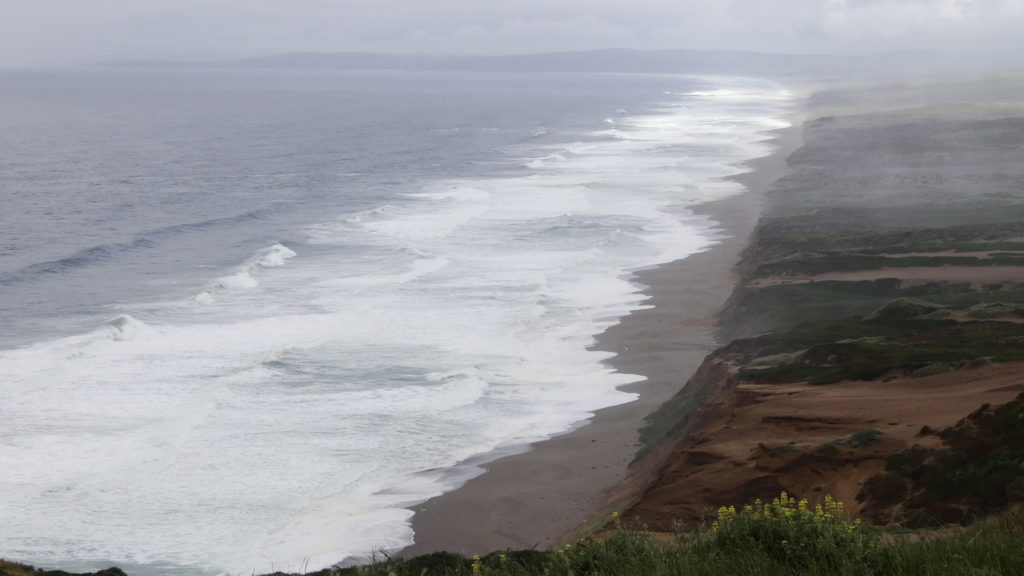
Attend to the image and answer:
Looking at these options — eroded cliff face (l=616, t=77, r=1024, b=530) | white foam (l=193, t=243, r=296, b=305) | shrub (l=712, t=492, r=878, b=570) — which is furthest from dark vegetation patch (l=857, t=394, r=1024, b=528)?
white foam (l=193, t=243, r=296, b=305)

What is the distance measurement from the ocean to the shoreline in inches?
23.1

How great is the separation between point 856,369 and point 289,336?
1593 centimetres

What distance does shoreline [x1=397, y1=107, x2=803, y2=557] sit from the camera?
1623 cm

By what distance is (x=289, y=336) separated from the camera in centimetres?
2838

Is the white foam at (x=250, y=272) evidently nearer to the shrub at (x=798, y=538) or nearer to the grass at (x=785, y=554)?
the grass at (x=785, y=554)

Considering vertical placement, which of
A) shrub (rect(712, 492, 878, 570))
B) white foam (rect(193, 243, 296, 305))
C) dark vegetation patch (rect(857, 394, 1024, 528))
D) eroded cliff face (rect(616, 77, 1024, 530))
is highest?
shrub (rect(712, 492, 878, 570))

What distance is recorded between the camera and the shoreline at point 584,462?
16.2 meters

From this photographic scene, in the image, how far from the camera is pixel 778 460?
1375 cm

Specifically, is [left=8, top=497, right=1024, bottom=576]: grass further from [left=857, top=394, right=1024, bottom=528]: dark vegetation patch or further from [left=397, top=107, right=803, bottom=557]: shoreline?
[left=397, top=107, right=803, bottom=557]: shoreline

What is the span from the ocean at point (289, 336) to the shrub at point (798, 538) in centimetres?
597

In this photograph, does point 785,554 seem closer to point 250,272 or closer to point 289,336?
point 289,336

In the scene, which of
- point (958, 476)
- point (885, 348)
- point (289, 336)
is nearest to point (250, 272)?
point (289, 336)

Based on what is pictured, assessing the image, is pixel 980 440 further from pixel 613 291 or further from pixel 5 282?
pixel 5 282

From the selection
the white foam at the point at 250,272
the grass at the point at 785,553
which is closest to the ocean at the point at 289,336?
the white foam at the point at 250,272
